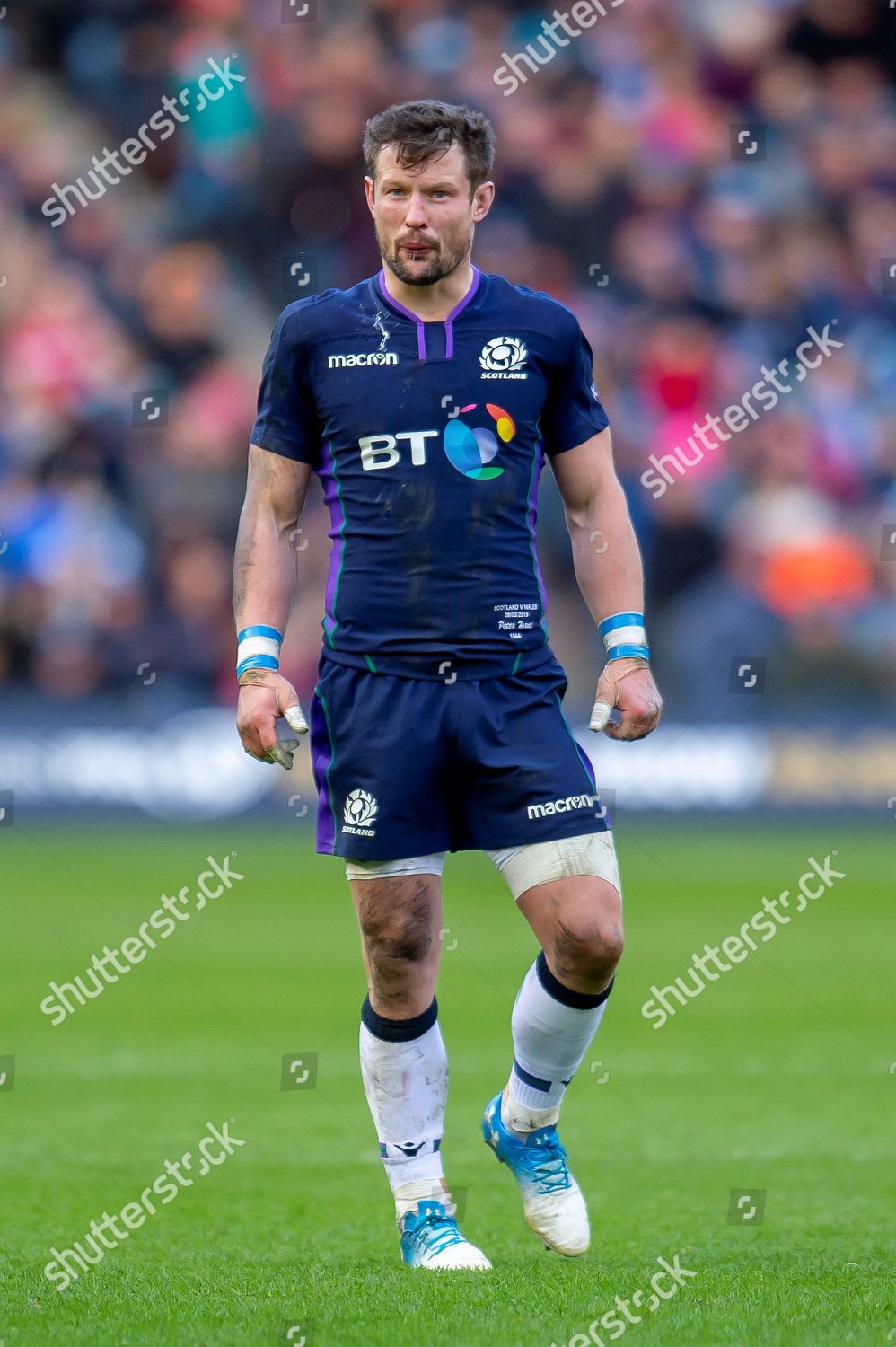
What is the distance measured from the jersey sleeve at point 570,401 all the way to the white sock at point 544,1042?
1.22m

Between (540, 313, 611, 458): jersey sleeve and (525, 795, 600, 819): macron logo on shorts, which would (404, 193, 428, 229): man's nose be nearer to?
(540, 313, 611, 458): jersey sleeve

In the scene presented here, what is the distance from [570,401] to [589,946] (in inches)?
50.9

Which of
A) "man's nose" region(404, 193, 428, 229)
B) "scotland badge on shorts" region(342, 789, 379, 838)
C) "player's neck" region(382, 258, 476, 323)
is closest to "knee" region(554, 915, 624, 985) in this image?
"scotland badge on shorts" region(342, 789, 379, 838)

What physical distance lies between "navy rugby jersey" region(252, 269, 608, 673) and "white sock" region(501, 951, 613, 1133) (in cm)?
77

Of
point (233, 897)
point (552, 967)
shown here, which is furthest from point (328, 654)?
point (233, 897)

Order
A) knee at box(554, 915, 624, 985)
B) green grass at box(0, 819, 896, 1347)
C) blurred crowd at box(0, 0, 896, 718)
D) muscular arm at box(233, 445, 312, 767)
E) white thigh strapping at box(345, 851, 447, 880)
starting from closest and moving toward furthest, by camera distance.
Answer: green grass at box(0, 819, 896, 1347)
knee at box(554, 915, 624, 985)
white thigh strapping at box(345, 851, 447, 880)
muscular arm at box(233, 445, 312, 767)
blurred crowd at box(0, 0, 896, 718)

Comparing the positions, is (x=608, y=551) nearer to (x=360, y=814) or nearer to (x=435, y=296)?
(x=435, y=296)

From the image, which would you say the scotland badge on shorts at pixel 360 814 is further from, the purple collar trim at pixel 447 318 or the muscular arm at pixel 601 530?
the purple collar trim at pixel 447 318

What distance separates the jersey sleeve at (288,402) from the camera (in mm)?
4660

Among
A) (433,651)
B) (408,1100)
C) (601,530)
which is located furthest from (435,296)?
(408,1100)

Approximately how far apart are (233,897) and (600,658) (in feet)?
11.2

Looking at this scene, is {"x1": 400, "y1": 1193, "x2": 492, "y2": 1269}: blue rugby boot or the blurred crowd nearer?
{"x1": 400, "y1": 1193, "x2": 492, "y2": 1269}: blue rugby boot

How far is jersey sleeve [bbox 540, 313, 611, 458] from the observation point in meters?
4.73

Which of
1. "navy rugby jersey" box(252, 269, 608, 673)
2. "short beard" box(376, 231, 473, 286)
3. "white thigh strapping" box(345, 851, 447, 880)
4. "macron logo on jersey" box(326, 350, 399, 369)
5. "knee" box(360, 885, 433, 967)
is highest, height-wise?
"short beard" box(376, 231, 473, 286)
